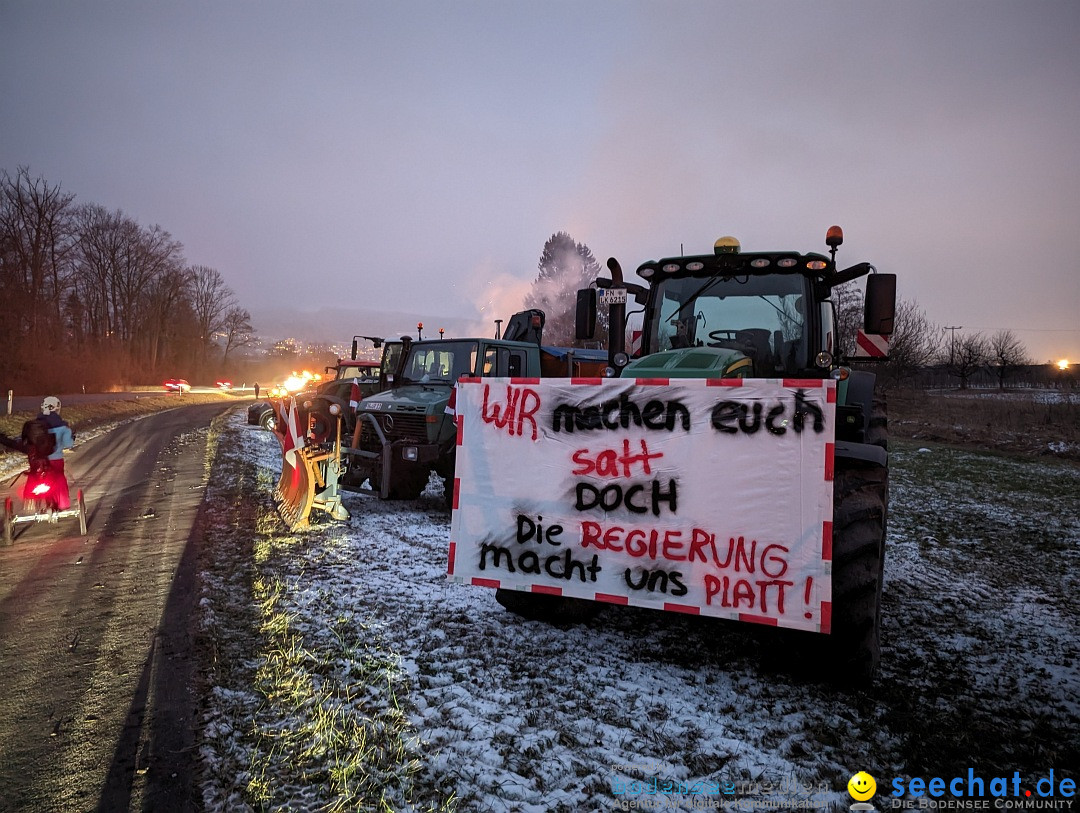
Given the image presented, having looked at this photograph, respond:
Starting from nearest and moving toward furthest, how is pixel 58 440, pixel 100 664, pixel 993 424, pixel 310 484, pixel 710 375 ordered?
pixel 100 664 < pixel 710 375 < pixel 58 440 < pixel 310 484 < pixel 993 424

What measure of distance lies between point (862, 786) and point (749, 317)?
3554 millimetres

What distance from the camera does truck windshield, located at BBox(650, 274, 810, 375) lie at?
5012 millimetres

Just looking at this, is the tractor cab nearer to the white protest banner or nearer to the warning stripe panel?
the warning stripe panel

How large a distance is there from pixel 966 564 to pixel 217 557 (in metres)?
8.09

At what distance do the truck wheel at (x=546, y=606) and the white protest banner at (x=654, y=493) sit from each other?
794 mm

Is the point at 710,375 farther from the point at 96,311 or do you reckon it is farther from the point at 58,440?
the point at 96,311

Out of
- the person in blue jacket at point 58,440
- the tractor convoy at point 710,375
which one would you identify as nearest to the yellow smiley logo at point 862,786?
the tractor convoy at point 710,375

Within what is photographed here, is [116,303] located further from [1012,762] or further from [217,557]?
[1012,762]

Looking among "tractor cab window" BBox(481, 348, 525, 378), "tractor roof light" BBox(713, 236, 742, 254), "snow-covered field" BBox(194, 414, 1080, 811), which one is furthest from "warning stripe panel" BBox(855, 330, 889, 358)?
"tractor cab window" BBox(481, 348, 525, 378)

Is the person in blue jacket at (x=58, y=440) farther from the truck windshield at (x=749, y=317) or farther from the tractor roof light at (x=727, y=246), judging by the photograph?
the tractor roof light at (x=727, y=246)

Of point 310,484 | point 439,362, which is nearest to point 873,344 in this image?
point 439,362

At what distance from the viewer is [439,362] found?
9.44m

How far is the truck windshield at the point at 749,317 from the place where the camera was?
501cm

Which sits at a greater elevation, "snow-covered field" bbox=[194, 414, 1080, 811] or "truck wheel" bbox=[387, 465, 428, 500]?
"truck wheel" bbox=[387, 465, 428, 500]
